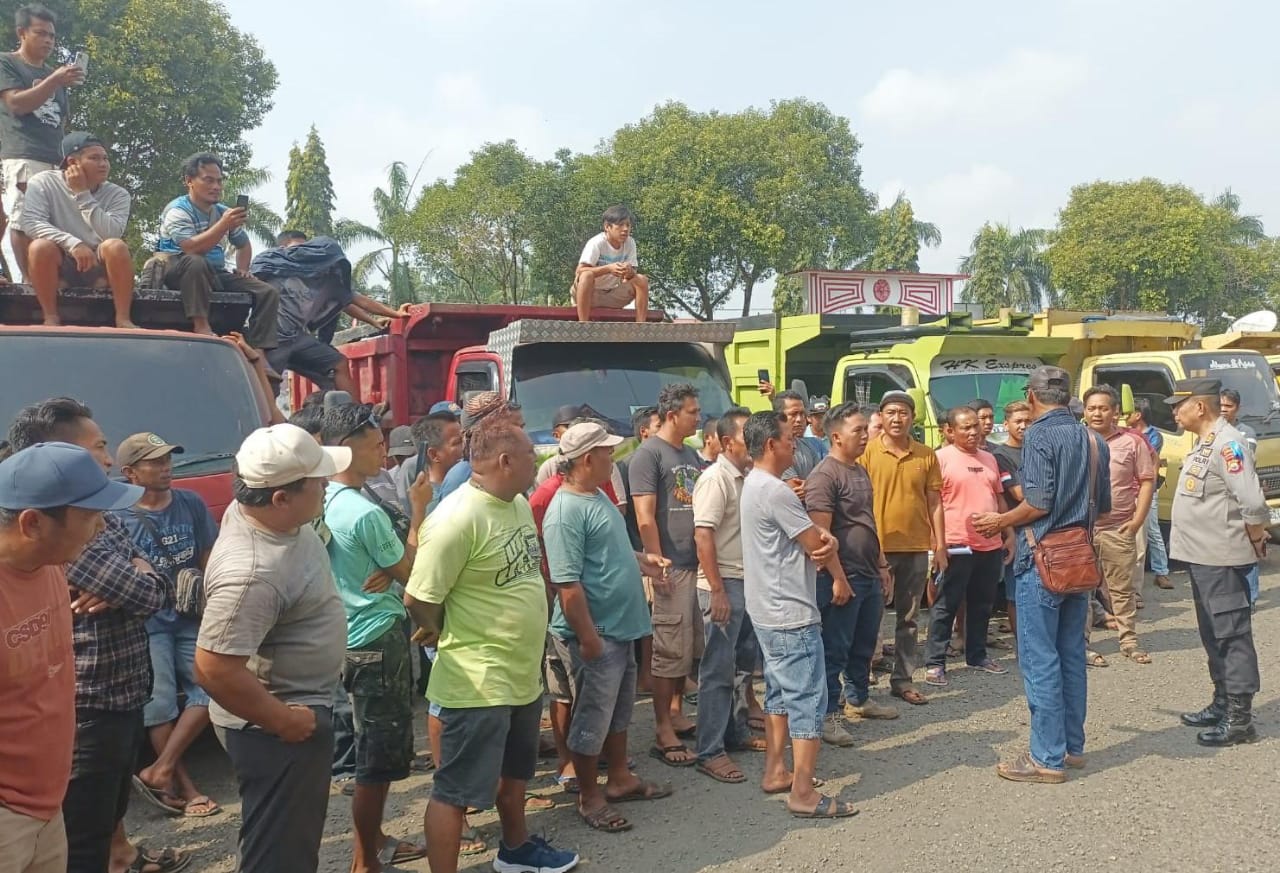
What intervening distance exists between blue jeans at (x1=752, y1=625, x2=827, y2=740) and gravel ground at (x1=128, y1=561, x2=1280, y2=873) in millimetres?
388

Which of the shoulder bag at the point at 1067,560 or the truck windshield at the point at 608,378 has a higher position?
the truck windshield at the point at 608,378

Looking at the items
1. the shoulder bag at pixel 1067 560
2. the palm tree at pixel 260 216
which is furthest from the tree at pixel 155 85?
the shoulder bag at pixel 1067 560

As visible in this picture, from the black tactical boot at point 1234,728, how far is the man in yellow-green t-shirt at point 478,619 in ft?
11.4

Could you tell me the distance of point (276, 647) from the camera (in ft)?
8.44

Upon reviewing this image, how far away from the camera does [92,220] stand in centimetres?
532

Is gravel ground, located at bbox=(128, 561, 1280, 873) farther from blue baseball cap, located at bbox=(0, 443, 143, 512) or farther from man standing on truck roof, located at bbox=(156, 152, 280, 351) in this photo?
man standing on truck roof, located at bbox=(156, 152, 280, 351)

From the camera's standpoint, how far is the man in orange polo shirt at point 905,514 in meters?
5.61

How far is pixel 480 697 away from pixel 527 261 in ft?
76.0

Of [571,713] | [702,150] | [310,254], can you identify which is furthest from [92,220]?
[702,150]

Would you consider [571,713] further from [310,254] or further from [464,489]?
[310,254]

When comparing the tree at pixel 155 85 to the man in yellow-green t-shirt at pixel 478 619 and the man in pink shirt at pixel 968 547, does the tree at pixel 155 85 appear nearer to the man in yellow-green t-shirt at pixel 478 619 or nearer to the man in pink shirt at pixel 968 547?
the man in pink shirt at pixel 968 547

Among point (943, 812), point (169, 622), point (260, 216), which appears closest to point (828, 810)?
point (943, 812)

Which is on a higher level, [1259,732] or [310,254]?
[310,254]

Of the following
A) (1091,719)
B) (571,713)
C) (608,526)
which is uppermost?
(608,526)
